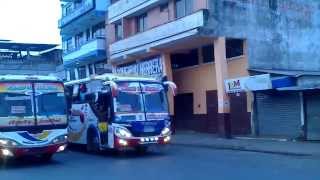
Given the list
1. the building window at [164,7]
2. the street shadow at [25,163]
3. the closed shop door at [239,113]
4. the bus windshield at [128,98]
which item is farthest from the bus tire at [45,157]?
the building window at [164,7]

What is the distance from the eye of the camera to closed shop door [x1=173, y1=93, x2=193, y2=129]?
34.6 metres

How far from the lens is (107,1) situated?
3953 cm

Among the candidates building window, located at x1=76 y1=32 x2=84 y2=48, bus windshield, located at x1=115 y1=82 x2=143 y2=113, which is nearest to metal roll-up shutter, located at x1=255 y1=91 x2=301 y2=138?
bus windshield, located at x1=115 y1=82 x2=143 y2=113

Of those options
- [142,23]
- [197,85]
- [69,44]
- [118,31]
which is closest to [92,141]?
[197,85]

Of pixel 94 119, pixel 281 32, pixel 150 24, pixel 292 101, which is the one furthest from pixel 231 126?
pixel 94 119

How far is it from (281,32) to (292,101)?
246 inches

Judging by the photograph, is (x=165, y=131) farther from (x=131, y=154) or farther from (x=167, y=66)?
(x=167, y=66)

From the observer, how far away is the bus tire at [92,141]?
66.9ft

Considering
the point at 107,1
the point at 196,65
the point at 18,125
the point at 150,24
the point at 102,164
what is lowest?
the point at 102,164

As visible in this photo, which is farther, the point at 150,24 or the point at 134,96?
the point at 150,24

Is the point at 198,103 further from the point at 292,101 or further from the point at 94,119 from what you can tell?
the point at 94,119

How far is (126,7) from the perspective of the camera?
35938 millimetres

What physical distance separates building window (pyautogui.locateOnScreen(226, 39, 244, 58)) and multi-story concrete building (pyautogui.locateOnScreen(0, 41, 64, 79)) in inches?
1152

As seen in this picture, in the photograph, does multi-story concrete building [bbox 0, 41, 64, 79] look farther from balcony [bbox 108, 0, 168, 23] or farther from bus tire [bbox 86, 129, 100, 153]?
bus tire [bbox 86, 129, 100, 153]
